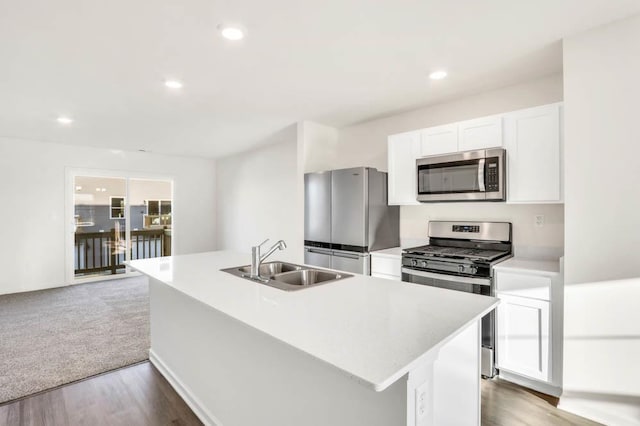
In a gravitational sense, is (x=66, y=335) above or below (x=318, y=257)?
below

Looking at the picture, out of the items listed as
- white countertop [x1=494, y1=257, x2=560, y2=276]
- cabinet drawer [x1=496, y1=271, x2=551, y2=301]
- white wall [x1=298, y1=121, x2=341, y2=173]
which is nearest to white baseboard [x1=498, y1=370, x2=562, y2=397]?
cabinet drawer [x1=496, y1=271, x2=551, y2=301]

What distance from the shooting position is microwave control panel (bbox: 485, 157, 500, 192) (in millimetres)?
2648

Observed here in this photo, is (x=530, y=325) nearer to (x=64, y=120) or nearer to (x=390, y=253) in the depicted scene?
(x=390, y=253)

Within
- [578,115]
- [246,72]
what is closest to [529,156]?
[578,115]

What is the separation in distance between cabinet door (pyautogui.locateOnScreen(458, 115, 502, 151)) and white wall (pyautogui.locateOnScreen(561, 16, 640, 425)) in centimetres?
60

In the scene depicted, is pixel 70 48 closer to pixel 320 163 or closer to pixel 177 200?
pixel 320 163

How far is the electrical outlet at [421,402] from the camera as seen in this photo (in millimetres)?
1074

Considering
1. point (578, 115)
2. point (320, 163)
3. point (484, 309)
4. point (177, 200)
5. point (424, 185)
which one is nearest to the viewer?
point (484, 309)

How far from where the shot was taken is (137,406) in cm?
222

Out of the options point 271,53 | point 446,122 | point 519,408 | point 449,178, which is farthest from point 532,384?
point 271,53

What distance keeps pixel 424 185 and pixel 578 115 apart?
1.29m

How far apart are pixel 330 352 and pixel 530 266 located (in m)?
2.15

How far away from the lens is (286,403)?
59.1 inches

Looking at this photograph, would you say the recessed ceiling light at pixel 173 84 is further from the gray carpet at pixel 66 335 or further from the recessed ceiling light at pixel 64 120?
the gray carpet at pixel 66 335
